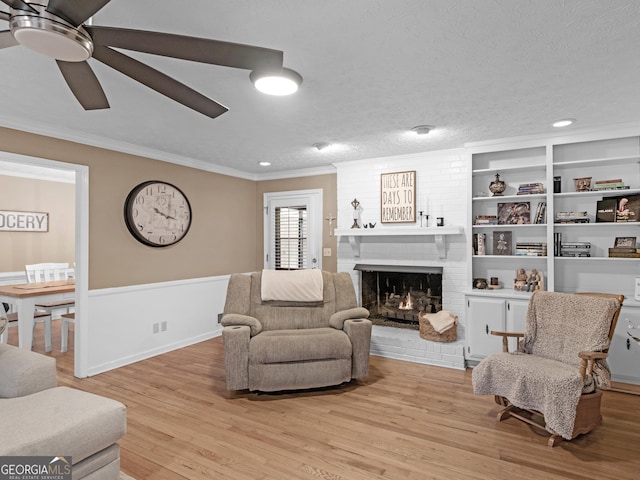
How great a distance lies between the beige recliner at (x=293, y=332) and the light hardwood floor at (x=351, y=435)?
0.19 metres

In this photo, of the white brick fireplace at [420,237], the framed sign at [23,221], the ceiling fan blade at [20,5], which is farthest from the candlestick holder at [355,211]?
the framed sign at [23,221]

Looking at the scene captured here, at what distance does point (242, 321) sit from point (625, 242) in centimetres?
374

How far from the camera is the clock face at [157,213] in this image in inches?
168

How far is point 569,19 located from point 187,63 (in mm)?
2049

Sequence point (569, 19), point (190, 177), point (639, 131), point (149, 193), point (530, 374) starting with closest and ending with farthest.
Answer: point (569, 19) → point (530, 374) → point (639, 131) → point (149, 193) → point (190, 177)

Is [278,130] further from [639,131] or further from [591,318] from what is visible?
[639,131]

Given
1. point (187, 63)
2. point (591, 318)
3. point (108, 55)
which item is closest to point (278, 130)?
point (187, 63)

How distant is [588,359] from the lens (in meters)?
2.56

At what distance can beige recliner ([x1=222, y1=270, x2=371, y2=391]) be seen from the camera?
323cm

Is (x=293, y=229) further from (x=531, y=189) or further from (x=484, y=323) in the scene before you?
(x=531, y=189)

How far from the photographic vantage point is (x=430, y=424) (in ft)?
9.15

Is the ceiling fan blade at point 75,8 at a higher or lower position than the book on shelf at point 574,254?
higher

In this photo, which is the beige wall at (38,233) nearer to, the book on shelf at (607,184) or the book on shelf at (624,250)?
the book on shelf at (607,184)

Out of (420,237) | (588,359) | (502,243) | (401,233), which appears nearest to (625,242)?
(502,243)
